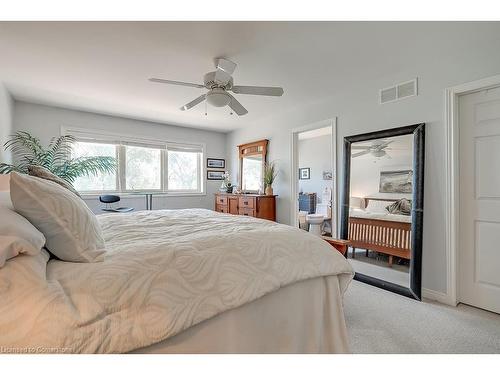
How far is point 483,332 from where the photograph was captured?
1866mm

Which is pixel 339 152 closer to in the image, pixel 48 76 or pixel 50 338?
pixel 50 338

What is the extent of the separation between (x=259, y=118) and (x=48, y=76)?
9.85 feet

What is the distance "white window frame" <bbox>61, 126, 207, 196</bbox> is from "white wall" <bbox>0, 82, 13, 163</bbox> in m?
0.65

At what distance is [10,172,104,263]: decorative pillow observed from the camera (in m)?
0.97

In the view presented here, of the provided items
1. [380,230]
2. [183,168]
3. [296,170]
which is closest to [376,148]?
[380,230]

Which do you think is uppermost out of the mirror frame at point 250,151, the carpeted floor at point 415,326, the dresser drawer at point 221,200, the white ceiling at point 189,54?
the white ceiling at point 189,54

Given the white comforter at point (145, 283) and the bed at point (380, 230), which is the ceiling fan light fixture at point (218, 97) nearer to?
the white comforter at point (145, 283)

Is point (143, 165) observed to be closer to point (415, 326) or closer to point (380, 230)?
point (380, 230)

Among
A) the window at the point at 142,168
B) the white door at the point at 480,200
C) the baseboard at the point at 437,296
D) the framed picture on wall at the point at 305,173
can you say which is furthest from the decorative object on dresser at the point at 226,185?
the white door at the point at 480,200

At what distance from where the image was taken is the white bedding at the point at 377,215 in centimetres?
269

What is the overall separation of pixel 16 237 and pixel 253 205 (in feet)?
11.3

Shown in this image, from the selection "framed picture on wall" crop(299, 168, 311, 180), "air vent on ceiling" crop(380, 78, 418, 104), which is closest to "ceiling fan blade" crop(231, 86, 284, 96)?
"air vent on ceiling" crop(380, 78, 418, 104)

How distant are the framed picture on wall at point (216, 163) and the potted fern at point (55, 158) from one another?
75.1 inches

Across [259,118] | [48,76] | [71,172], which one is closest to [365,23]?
[259,118]
